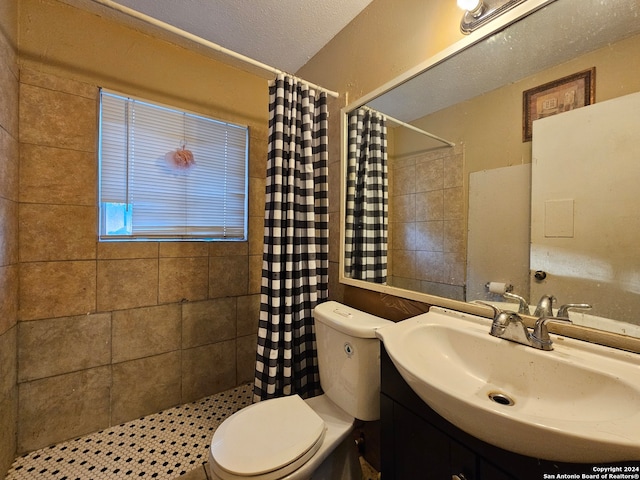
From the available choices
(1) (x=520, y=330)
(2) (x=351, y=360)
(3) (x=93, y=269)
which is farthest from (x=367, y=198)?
(3) (x=93, y=269)

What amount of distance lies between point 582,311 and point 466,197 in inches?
21.1

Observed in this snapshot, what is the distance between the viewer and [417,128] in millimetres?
1329

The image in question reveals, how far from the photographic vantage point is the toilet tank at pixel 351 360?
1.11 metres

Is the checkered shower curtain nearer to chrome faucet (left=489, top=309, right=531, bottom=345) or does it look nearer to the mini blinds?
the mini blinds

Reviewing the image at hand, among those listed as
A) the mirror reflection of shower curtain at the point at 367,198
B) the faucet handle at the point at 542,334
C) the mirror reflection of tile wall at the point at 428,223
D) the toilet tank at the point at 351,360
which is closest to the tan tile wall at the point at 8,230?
the toilet tank at the point at 351,360

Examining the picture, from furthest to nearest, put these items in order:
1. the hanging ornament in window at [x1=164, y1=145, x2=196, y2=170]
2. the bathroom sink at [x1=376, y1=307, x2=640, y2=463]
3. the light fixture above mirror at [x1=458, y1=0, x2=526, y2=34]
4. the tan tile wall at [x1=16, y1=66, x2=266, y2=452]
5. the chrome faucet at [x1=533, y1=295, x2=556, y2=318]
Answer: the hanging ornament in window at [x1=164, y1=145, x2=196, y2=170] < the tan tile wall at [x1=16, y1=66, x2=266, y2=452] < the light fixture above mirror at [x1=458, y1=0, x2=526, y2=34] < the chrome faucet at [x1=533, y1=295, x2=556, y2=318] < the bathroom sink at [x1=376, y1=307, x2=640, y2=463]

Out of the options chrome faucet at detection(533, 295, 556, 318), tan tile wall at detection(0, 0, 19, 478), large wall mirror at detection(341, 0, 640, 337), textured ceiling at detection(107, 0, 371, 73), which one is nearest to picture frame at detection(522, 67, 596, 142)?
large wall mirror at detection(341, 0, 640, 337)

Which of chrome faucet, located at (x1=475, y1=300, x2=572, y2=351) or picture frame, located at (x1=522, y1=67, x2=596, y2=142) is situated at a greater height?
picture frame, located at (x1=522, y1=67, x2=596, y2=142)

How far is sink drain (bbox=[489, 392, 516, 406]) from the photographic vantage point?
2.44ft

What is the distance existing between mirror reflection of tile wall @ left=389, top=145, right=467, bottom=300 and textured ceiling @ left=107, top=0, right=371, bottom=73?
93cm

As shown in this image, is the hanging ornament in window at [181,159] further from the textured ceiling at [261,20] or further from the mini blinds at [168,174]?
the textured ceiling at [261,20]

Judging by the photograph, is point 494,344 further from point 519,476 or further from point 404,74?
point 404,74

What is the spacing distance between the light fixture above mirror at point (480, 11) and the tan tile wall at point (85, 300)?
70.3 inches

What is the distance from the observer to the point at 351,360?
1147mm
